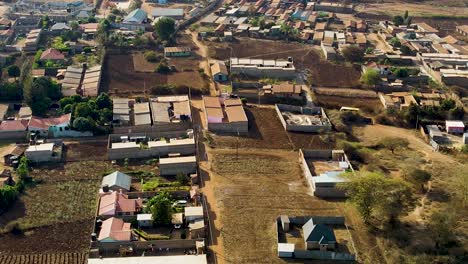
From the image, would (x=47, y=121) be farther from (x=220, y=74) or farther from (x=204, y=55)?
(x=204, y=55)

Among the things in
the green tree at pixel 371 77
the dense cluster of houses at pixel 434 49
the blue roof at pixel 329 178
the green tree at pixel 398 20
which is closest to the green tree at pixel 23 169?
the blue roof at pixel 329 178

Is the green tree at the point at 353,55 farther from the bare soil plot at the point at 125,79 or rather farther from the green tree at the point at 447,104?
the bare soil plot at the point at 125,79

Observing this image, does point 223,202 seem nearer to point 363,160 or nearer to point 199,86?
point 363,160

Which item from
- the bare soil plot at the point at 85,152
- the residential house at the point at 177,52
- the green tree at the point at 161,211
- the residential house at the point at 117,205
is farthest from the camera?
the residential house at the point at 177,52

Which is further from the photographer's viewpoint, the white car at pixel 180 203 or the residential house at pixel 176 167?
the residential house at pixel 176 167

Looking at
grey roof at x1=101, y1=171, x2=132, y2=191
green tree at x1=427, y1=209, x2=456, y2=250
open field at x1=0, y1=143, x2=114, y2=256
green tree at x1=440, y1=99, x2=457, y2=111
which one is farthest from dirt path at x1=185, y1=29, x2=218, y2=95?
green tree at x1=427, y1=209, x2=456, y2=250

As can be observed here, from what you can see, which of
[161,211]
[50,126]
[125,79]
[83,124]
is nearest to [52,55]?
[125,79]

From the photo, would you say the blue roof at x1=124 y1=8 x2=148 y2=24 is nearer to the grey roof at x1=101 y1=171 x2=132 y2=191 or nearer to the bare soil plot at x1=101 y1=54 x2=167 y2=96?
the bare soil plot at x1=101 y1=54 x2=167 y2=96
